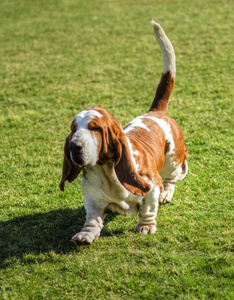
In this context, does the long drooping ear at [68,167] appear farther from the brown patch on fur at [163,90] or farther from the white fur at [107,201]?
the brown patch on fur at [163,90]

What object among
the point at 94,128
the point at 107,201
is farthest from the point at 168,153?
the point at 94,128

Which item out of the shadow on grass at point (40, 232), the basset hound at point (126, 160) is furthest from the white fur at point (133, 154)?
the shadow on grass at point (40, 232)

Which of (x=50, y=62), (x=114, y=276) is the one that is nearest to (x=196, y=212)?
(x=114, y=276)

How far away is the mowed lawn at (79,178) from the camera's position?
2889 mm

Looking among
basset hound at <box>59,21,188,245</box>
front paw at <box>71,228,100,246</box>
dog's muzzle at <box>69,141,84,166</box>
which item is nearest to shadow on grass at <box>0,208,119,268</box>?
front paw at <box>71,228,100,246</box>

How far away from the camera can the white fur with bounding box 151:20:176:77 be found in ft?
12.5

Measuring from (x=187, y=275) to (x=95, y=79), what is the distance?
5471 millimetres

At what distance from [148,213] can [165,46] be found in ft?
5.32

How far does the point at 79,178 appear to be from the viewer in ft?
14.7

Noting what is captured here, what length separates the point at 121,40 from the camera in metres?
10.3

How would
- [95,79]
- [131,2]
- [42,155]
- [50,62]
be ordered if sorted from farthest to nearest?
[131,2], [50,62], [95,79], [42,155]

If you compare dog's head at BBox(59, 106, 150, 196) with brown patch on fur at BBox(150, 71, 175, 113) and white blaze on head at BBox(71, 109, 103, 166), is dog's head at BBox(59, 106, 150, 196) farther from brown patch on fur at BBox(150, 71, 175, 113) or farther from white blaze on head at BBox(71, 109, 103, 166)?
brown patch on fur at BBox(150, 71, 175, 113)

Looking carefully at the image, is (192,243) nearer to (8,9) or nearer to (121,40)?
(121,40)

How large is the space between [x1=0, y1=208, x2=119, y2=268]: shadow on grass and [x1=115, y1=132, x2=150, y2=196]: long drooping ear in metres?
0.73
